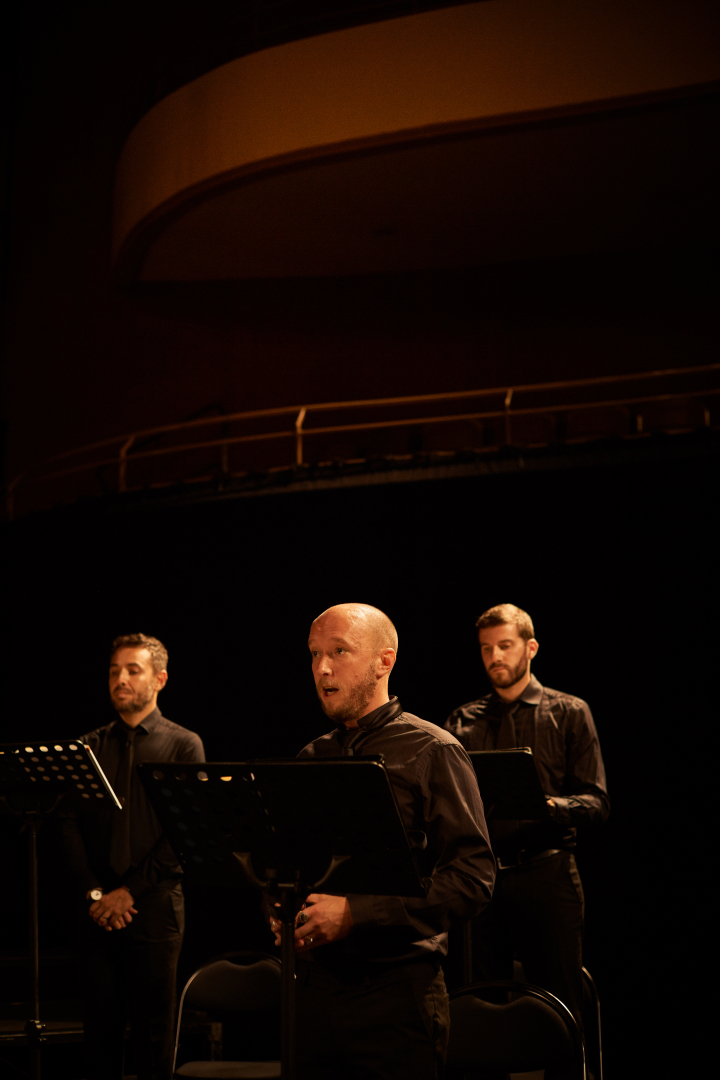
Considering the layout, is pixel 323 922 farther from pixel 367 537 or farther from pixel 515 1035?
pixel 367 537

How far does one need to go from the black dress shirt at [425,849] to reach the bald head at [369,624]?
0.16 metres

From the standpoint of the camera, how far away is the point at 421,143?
7.71m

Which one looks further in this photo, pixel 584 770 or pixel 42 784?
pixel 584 770

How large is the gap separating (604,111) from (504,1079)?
20.9 feet

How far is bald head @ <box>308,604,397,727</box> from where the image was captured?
2379 millimetres

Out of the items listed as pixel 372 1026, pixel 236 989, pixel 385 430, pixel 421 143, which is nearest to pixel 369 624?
pixel 372 1026

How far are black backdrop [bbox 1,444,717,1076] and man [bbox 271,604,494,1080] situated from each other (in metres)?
3.10

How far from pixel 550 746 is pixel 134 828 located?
1690mm

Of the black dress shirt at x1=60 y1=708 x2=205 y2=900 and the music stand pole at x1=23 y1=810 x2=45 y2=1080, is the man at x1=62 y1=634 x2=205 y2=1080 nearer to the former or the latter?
the black dress shirt at x1=60 y1=708 x2=205 y2=900

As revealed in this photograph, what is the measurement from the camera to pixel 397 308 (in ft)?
33.2

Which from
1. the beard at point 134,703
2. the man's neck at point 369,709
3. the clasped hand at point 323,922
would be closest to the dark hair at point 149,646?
the beard at point 134,703

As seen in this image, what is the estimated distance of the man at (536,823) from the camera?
150 inches

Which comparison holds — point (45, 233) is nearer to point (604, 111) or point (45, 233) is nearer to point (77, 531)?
point (77, 531)

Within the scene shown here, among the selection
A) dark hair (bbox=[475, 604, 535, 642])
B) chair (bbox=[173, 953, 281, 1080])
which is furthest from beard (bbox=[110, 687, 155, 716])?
dark hair (bbox=[475, 604, 535, 642])
